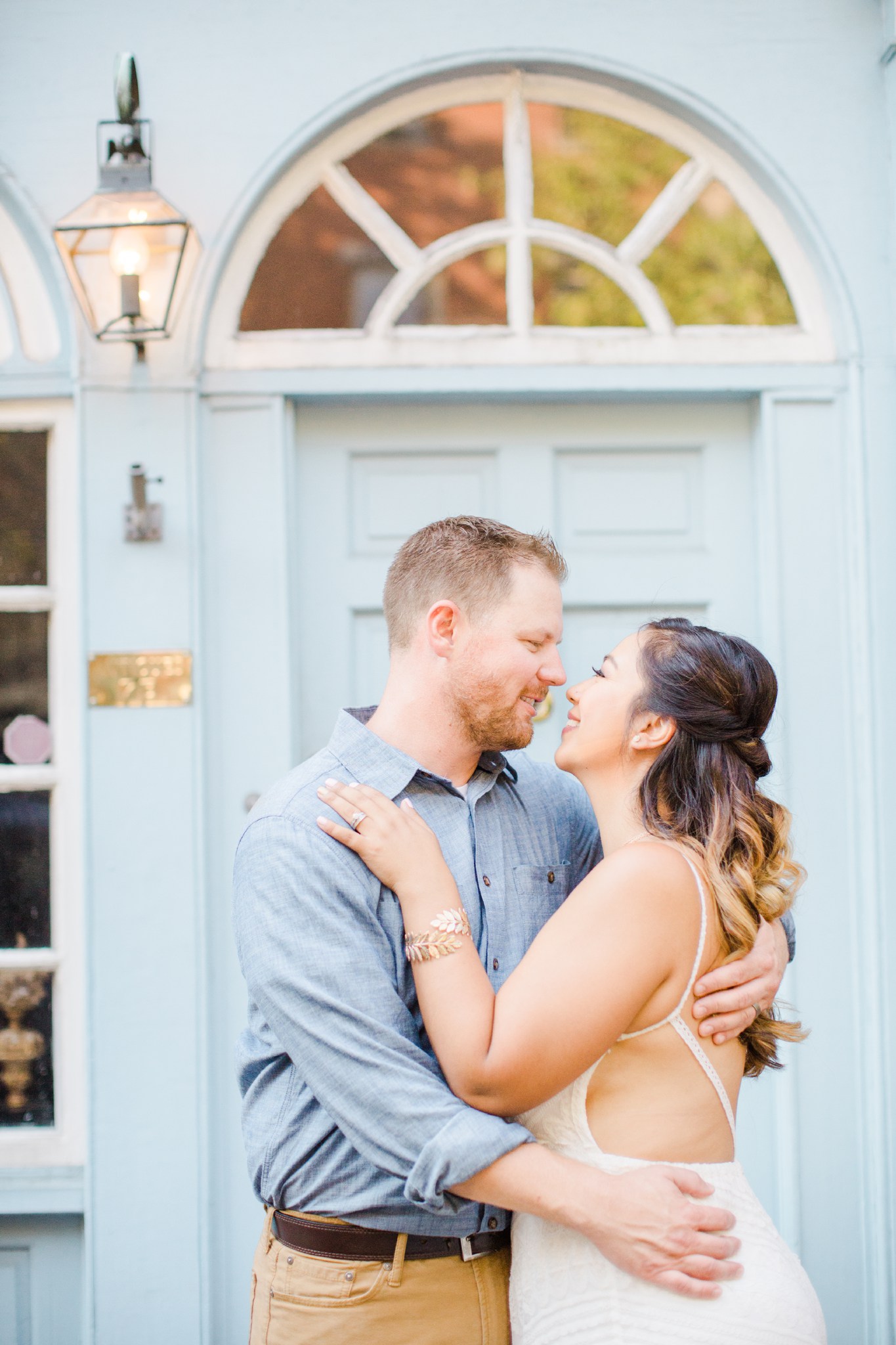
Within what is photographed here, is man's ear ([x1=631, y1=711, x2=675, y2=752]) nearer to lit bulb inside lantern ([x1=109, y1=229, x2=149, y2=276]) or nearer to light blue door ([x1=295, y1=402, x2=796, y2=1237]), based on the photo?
light blue door ([x1=295, y1=402, x2=796, y2=1237])

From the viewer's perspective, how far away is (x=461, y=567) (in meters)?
1.80

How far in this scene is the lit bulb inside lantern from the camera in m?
2.62

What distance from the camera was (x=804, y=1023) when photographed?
284cm

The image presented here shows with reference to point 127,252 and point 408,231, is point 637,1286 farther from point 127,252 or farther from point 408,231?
point 408,231

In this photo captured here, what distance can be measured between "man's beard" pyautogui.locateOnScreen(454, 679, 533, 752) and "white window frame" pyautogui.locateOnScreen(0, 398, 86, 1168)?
134cm

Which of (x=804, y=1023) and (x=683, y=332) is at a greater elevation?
(x=683, y=332)

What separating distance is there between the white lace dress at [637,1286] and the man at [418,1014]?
0.12 feet

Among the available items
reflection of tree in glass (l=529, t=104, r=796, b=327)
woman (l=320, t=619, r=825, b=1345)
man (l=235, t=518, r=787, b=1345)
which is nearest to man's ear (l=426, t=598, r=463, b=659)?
man (l=235, t=518, r=787, b=1345)

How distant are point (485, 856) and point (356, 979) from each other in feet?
1.12

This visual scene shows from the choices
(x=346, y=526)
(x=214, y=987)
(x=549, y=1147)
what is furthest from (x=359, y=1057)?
(x=346, y=526)

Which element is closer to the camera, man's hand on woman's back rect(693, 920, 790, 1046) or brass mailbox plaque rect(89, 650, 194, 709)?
man's hand on woman's back rect(693, 920, 790, 1046)

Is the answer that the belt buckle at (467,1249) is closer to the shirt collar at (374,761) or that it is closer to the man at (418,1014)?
the man at (418,1014)

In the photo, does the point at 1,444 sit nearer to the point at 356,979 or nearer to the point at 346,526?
the point at 346,526

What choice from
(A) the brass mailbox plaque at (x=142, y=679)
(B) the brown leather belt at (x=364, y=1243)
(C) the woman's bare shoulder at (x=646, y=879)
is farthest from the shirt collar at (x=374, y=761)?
(A) the brass mailbox plaque at (x=142, y=679)
